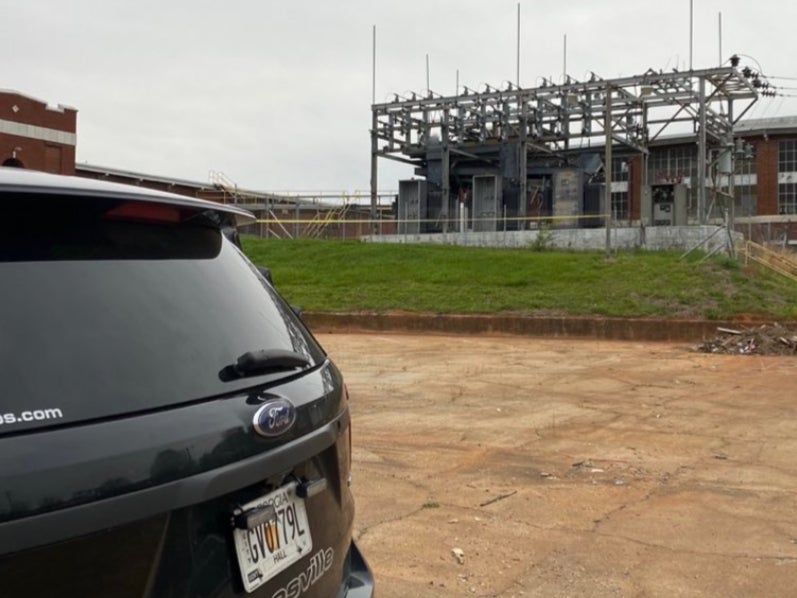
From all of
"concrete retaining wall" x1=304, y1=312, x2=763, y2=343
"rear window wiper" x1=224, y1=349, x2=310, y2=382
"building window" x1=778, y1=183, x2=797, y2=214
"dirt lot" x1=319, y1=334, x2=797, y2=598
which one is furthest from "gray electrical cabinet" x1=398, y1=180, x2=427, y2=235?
"rear window wiper" x1=224, y1=349, x2=310, y2=382

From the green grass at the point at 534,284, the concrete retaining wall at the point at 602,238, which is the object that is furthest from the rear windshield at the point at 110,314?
the concrete retaining wall at the point at 602,238

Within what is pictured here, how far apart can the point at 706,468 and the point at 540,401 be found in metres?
3.13

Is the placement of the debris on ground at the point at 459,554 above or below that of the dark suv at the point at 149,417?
→ below

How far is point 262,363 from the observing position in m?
2.17

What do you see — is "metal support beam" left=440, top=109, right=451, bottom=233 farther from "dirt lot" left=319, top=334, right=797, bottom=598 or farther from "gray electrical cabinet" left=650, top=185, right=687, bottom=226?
"dirt lot" left=319, top=334, right=797, bottom=598

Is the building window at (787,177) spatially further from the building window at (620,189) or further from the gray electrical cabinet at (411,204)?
the gray electrical cabinet at (411,204)

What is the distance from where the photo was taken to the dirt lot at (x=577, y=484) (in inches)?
163

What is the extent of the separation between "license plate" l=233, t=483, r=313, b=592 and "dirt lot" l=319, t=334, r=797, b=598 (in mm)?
1870

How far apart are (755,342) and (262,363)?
14.5 meters

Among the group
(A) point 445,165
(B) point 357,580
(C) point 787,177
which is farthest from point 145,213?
(C) point 787,177

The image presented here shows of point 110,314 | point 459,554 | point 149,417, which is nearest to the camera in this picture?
point 149,417

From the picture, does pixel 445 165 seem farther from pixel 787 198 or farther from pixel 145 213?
pixel 145 213

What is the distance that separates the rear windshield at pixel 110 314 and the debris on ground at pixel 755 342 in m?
13.9

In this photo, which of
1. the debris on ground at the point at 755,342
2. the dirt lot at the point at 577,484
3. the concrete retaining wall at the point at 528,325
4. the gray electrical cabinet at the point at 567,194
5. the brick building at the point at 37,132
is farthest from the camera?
the brick building at the point at 37,132
